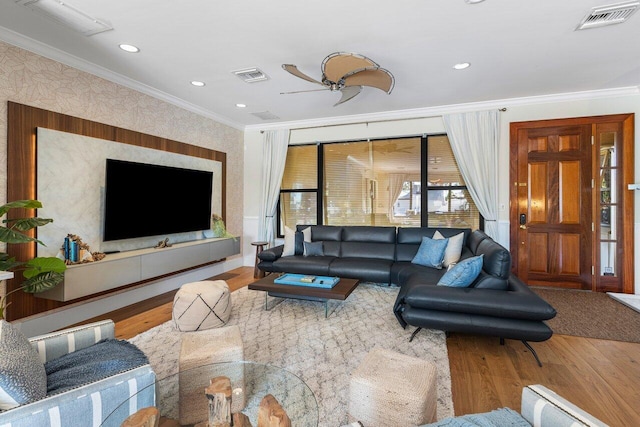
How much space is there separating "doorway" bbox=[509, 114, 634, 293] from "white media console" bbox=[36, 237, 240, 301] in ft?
15.0

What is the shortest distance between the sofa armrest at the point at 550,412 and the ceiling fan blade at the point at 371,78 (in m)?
2.63

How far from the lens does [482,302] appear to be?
2307mm

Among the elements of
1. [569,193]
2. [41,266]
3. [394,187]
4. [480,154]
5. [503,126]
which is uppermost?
[503,126]

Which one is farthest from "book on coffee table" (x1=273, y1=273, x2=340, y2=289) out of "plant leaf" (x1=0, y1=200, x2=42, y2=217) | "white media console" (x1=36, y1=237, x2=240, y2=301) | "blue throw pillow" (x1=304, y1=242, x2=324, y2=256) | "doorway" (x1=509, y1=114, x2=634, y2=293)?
"doorway" (x1=509, y1=114, x2=634, y2=293)

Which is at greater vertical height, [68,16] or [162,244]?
[68,16]

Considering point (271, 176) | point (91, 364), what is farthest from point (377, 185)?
point (91, 364)

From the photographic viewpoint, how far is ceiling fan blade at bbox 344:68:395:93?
290 centimetres

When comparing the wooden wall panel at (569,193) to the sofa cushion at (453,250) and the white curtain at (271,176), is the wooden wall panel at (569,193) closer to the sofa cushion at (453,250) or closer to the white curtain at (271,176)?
the sofa cushion at (453,250)

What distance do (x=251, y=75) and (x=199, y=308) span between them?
8.51 feet

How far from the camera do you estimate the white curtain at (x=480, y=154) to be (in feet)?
14.9

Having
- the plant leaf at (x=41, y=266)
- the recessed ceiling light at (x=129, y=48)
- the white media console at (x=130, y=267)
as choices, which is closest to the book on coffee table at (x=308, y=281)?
the white media console at (x=130, y=267)

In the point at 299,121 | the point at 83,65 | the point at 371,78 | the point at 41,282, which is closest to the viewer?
the point at 41,282

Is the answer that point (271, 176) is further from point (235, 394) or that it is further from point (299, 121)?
point (235, 394)

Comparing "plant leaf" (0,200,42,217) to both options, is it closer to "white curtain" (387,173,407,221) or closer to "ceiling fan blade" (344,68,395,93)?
"ceiling fan blade" (344,68,395,93)
